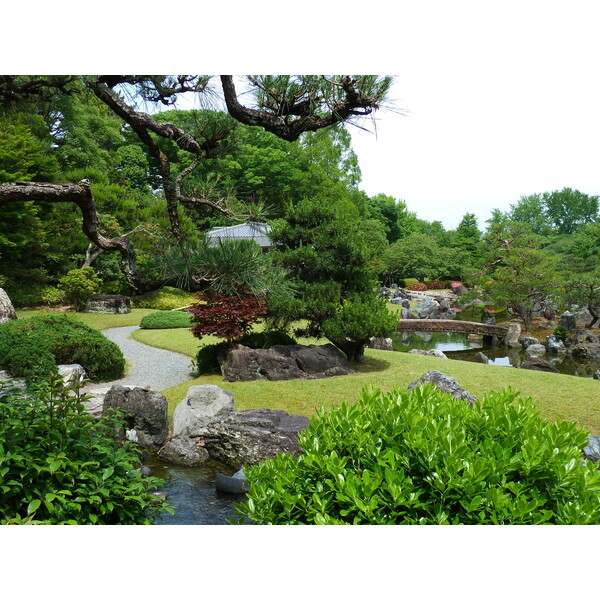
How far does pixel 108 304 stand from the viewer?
11273 millimetres

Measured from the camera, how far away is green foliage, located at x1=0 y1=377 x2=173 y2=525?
207 centimetres

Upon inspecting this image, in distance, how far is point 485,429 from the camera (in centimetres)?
208

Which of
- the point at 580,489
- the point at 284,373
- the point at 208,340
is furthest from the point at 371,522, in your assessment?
the point at 208,340

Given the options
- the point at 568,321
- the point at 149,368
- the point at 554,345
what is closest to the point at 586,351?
the point at 554,345

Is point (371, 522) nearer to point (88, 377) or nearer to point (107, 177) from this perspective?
point (88, 377)

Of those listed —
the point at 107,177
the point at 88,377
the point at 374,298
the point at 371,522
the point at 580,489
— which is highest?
the point at 107,177

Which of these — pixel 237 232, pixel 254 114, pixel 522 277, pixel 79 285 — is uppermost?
pixel 254 114

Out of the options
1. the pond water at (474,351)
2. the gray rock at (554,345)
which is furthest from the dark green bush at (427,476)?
the gray rock at (554,345)

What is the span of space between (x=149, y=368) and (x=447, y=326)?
9821 mm

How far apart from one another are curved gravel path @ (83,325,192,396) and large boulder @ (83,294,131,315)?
2.03 metres

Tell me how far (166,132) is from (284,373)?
4.01m

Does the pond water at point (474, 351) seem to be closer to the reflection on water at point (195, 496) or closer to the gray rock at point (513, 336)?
the gray rock at point (513, 336)

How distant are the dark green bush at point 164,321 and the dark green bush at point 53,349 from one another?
330 cm

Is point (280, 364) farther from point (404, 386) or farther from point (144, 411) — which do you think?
point (144, 411)
